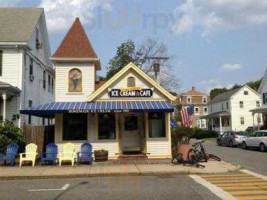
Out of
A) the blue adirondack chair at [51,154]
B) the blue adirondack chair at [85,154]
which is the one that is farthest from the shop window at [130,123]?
the blue adirondack chair at [51,154]

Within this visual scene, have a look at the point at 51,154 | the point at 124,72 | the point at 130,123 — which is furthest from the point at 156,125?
the point at 51,154

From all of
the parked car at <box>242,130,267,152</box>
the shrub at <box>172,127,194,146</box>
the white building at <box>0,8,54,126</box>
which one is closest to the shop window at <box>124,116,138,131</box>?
the shrub at <box>172,127,194,146</box>

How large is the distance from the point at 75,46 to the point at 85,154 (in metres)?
6.46

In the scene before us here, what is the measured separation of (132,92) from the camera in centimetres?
2153

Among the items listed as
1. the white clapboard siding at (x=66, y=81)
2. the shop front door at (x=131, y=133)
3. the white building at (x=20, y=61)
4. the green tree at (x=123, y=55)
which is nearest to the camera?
the shop front door at (x=131, y=133)

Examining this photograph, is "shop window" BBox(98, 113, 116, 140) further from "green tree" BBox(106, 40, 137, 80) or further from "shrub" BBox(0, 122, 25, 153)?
"green tree" BBox(106, 40, 137, 80)

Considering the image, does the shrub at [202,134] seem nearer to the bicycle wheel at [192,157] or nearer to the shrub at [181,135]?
the shrub at [181,135]

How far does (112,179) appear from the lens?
15188 millimetres

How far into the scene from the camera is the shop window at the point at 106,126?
21.0 metres

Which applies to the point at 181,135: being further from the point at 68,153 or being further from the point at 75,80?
the point at 68,153

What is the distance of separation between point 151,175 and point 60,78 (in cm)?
856

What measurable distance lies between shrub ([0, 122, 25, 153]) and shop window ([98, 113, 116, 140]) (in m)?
4.52

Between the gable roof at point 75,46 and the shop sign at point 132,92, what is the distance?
8.47 ft

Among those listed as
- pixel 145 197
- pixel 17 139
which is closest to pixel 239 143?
pixel 17 139
